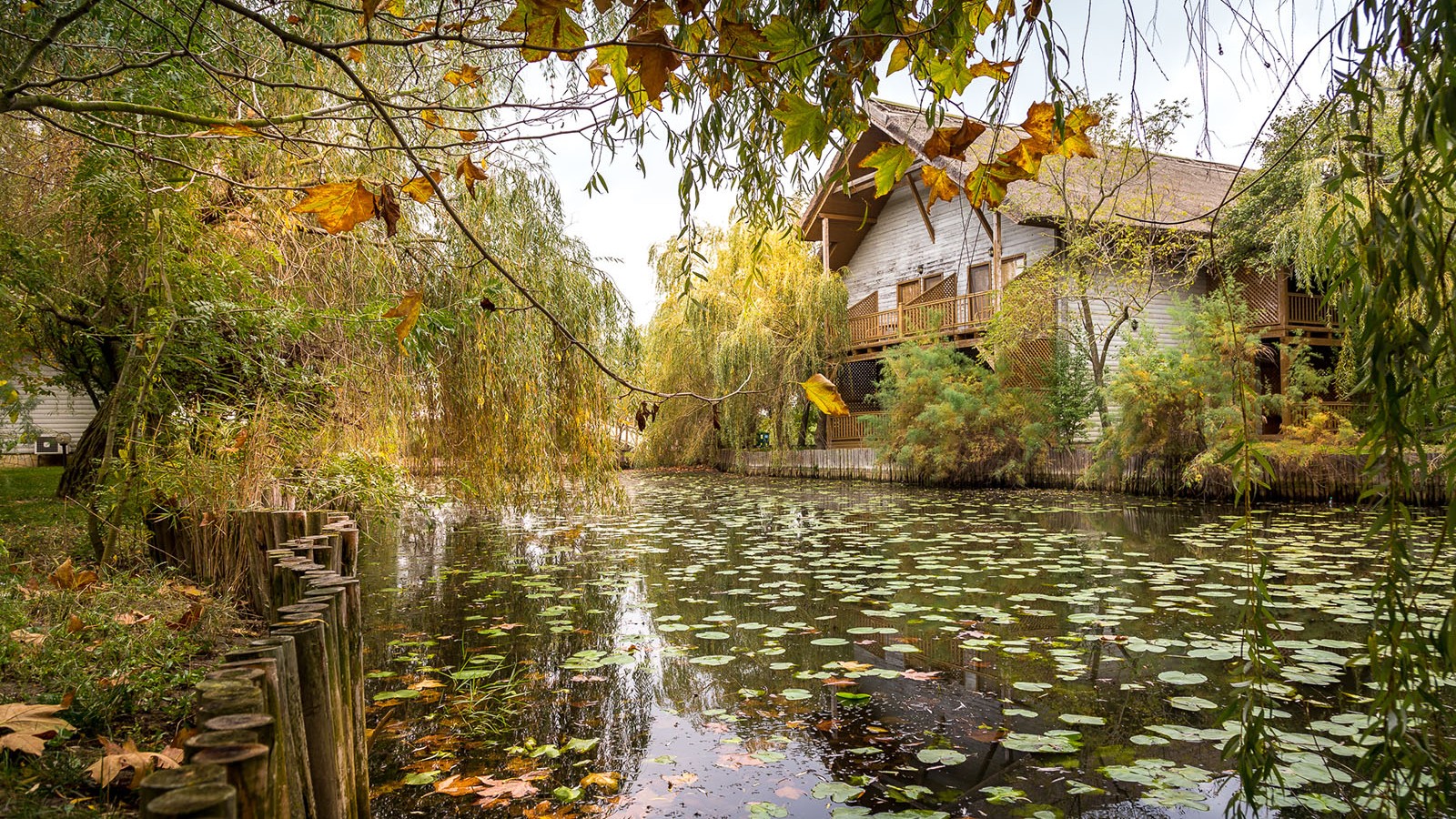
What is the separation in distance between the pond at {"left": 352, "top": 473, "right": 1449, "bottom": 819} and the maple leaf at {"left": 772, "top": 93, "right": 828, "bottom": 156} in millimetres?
1337

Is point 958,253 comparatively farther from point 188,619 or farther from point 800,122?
point 800,122

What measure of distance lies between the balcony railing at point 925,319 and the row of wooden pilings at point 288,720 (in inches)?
569

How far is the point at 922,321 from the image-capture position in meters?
18.1

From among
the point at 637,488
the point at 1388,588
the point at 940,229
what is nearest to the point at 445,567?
the point at 1388,588

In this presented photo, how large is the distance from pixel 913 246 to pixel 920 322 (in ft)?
10.00

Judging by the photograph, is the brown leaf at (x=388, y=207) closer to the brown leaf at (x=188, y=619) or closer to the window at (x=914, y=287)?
the brown leaf at (x=188, y=619)

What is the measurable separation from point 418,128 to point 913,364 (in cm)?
1228

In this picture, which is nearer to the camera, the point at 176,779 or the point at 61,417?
the point at 176,779

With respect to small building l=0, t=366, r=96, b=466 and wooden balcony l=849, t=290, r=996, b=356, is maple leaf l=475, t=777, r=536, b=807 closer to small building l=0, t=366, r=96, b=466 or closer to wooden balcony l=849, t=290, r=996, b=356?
wooden balcony l=849, t=290, r=996, b=356

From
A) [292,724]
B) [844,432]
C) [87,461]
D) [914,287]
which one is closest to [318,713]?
[292,724]

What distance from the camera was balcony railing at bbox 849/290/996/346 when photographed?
16.9m

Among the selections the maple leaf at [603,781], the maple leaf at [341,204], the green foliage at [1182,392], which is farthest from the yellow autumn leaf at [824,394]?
the green foliage at [1182,392]

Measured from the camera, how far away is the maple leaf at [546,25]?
1.56 meters

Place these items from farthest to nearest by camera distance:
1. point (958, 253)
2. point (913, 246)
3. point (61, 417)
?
1. point (61, 417)
2. point (913, 246)
3. point (958, 253)
